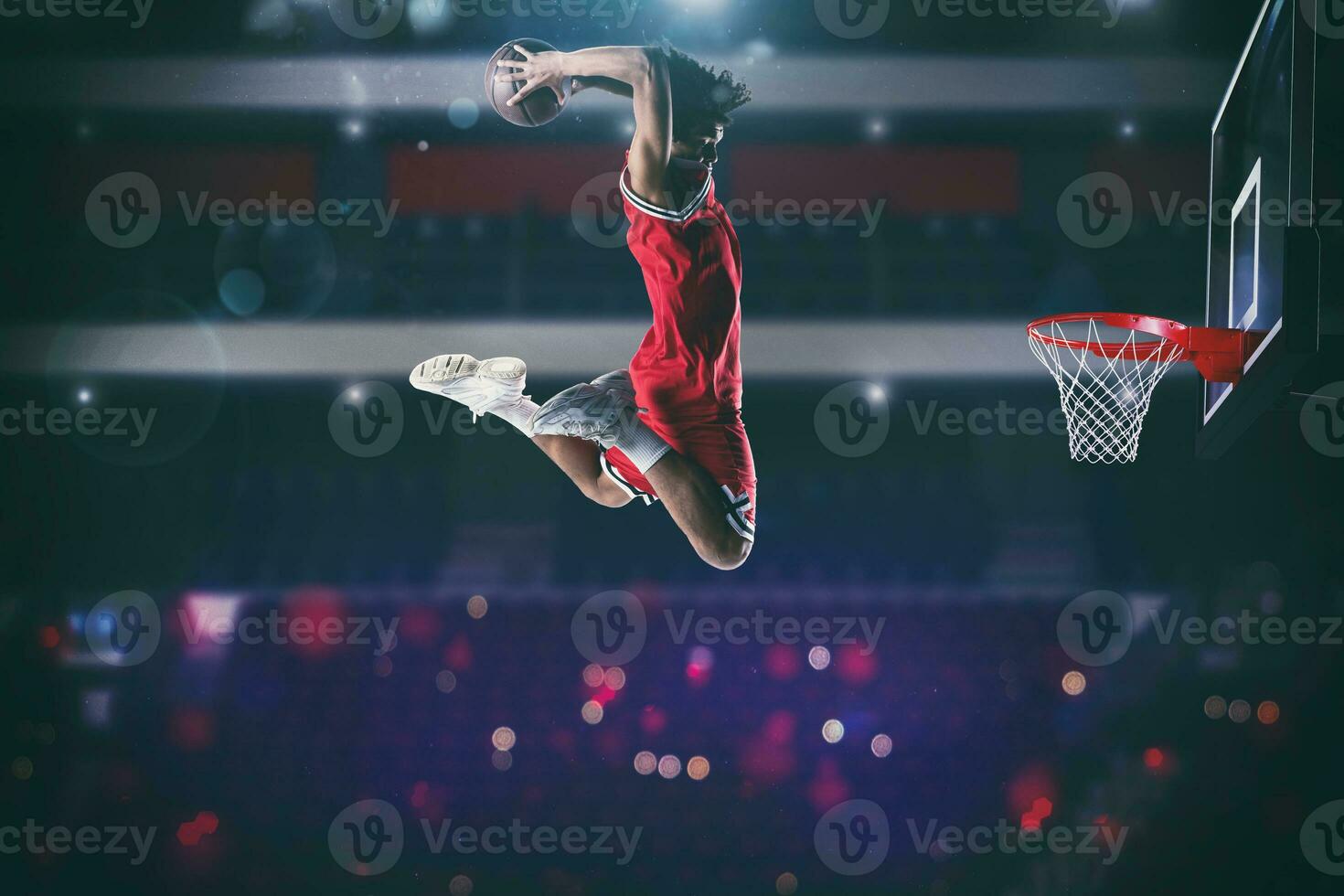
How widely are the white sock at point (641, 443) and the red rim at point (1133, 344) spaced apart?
4.68 feet

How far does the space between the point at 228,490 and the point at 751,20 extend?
117 inches

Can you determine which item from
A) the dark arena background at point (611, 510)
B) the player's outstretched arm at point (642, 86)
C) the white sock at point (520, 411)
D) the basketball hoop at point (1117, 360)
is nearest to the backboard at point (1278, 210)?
the basketball hoop at point (1117, 360)

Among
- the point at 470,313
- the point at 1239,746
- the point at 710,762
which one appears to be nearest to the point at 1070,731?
the point at 1239,746

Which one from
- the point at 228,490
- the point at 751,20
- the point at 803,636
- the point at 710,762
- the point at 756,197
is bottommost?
the point at 710,762

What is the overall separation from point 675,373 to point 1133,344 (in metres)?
1.66

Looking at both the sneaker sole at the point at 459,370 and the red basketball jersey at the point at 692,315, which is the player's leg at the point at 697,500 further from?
the sneaker sole at the point at 459,370

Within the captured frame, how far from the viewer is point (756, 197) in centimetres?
Result: 514

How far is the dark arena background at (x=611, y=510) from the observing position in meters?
5.07

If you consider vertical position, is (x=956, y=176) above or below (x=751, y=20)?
below

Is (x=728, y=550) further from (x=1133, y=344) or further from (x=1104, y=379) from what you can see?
(x=1104, y=379)

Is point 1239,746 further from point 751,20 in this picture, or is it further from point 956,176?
point 751,20

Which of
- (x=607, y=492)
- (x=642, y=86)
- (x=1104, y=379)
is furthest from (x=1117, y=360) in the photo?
(x=642, y=86)

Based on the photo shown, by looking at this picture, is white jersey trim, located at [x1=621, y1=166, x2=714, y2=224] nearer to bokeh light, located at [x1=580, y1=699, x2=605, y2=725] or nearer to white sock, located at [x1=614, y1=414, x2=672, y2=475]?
white sock, located at [x1=614, y1=414, x2=672, y2=475]

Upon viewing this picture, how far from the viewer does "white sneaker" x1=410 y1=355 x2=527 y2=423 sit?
3926 millimetres
